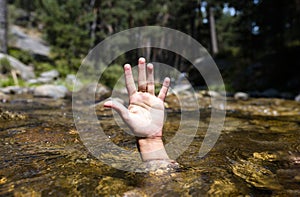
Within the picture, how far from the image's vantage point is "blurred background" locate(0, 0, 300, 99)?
1301 cm

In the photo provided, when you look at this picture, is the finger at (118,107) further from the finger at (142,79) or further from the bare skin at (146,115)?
the finger at (142,79)

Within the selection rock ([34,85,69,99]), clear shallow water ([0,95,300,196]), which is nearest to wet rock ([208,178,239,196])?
clear shallow water ([0,95,300,196])

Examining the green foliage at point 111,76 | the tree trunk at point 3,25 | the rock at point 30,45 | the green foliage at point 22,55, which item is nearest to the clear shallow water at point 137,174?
the green foliage at point 111,76

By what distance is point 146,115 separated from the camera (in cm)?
229

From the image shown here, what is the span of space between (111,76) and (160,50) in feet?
13.1

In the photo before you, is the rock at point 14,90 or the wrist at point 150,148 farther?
the rock at point 14,90

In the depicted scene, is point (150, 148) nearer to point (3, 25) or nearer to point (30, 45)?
point (3, 25)

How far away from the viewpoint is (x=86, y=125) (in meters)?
4.10

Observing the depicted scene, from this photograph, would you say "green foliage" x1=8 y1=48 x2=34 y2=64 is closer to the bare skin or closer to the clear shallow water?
the clear shallow water

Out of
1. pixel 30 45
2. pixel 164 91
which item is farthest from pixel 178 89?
pixel 30 45

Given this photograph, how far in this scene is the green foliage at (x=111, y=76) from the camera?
15.3 m

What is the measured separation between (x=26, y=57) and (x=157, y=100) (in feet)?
60.7

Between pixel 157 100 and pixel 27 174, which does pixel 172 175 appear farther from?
pixel 27 174

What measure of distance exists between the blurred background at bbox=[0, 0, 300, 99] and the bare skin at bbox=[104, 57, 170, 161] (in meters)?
9.30
